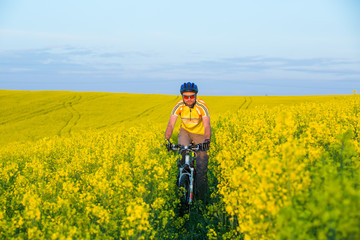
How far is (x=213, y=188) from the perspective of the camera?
315 inches

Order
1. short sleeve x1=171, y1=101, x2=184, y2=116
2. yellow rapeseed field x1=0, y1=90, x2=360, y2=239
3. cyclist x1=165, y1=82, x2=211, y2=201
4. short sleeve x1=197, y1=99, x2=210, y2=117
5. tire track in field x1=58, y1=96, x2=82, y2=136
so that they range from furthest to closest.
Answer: tire track in field x1=58, y1=96, x2=82, y2=136, short sleeve x1=171, y1=101, x2=184, y2=116, short sleeve x1=197, y1=99, x2=210, y2=117, cyclist x1=165, y1=82, x2=211, y2=201, yellow rapeseed field x1=0, y1=90, x2=360, y2=239

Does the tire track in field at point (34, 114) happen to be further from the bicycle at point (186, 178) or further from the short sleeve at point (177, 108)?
the bicycle at point (186, 178)

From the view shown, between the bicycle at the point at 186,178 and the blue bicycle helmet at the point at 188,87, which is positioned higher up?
the blue bicycle helmet at the point at 188,87

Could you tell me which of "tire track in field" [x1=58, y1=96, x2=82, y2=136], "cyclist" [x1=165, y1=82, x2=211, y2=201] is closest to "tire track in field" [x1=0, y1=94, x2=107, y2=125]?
"tire track in field" [x1=58, y1=96, x2=82, y2=136]

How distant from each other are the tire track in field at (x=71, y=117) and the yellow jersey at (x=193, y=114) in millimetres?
22430

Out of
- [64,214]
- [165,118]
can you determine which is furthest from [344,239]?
[165,118]

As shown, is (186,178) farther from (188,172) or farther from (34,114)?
(34,114)

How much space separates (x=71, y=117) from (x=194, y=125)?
2963cm

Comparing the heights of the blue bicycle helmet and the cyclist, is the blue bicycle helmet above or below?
above

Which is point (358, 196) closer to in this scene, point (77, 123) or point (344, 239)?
point (344, 239)

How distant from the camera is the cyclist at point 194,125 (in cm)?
693

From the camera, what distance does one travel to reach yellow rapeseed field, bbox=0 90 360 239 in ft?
9.93

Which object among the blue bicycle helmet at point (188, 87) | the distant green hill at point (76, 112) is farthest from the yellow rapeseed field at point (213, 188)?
the distant green hill at point (76, 112)

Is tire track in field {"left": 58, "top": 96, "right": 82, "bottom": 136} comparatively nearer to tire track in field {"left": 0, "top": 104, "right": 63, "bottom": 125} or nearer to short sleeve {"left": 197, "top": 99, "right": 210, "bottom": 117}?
tire track in field {"left": 0, "top": 104, "right": 63, "bottom": 125}
